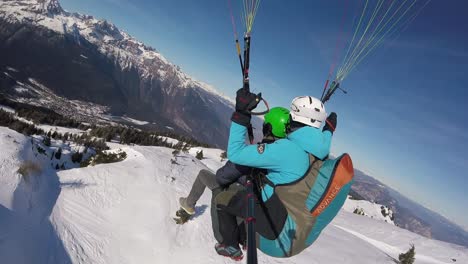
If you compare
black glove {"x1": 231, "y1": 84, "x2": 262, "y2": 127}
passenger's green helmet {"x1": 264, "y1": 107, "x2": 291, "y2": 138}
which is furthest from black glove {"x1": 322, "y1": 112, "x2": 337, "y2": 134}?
black glove {"x1": 231, "y1": 84, "x2": 262, "y2": 127}

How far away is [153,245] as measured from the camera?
11.1 meters

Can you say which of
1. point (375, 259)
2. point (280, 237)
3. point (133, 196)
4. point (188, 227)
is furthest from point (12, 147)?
point (375, 259)

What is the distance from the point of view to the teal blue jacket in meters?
4.46

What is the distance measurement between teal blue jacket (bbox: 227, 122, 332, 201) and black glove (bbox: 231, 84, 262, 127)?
0.32 feet

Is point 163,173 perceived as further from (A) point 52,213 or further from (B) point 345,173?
(B) point 345,173

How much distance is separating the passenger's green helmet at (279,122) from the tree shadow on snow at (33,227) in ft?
21.8

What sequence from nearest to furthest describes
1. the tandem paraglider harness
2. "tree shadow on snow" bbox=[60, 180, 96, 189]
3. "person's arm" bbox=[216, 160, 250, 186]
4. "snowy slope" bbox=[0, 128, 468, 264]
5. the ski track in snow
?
the tandem paraglider harness < "person's arm" bbox=[216, 160, 250, 186] < "snowy slope" bbox=[0, 128, 468, 264] < "tree shadow on snow" bbox=[60, 180, 96, 189] < the ski track in snow

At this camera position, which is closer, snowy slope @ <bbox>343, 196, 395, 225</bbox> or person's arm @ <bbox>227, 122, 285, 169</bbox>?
person's arm @ <bbox>227, 122, 285, 169</bbox>

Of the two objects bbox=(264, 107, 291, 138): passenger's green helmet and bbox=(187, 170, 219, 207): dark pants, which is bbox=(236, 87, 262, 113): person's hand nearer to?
bbox=(264, 107, 291, 138): passenger's green helmet

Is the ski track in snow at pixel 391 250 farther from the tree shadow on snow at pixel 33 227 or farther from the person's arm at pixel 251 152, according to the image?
the tree shadow on snow at pixel 33 227

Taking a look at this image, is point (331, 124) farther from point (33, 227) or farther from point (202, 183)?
point (33, 227)

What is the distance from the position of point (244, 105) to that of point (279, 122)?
3.08 ft

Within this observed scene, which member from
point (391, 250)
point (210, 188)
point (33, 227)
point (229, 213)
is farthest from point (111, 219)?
point (391, 250)

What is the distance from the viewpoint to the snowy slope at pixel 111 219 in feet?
28.1
